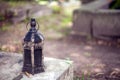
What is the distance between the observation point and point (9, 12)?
25.0 ft

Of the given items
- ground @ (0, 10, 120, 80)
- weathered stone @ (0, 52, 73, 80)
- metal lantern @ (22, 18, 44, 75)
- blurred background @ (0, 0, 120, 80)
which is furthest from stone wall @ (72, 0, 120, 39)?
metal lantern @ (22, 18, 44, 75)

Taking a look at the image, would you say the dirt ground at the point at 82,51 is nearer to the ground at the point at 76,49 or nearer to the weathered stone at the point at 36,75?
the ground at the point at 76,49

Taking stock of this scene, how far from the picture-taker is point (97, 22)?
6.78 meters

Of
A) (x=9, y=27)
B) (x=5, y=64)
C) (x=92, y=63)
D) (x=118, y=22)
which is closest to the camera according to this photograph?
(x=5, y=64)

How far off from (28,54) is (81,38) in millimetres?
3516

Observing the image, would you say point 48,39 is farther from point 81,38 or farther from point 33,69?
point 33,69

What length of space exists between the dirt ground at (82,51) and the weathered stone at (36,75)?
89cm

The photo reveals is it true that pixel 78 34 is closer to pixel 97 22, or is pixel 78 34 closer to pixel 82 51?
pixel 97 22

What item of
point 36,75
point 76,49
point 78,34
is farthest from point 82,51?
point 36,75

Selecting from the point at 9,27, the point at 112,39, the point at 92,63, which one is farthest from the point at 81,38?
the point at 9,27

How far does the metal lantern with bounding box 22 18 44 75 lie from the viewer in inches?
140

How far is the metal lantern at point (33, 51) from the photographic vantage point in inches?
140

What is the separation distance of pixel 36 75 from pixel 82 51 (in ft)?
8.95

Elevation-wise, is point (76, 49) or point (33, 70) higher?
point (33, 70)
